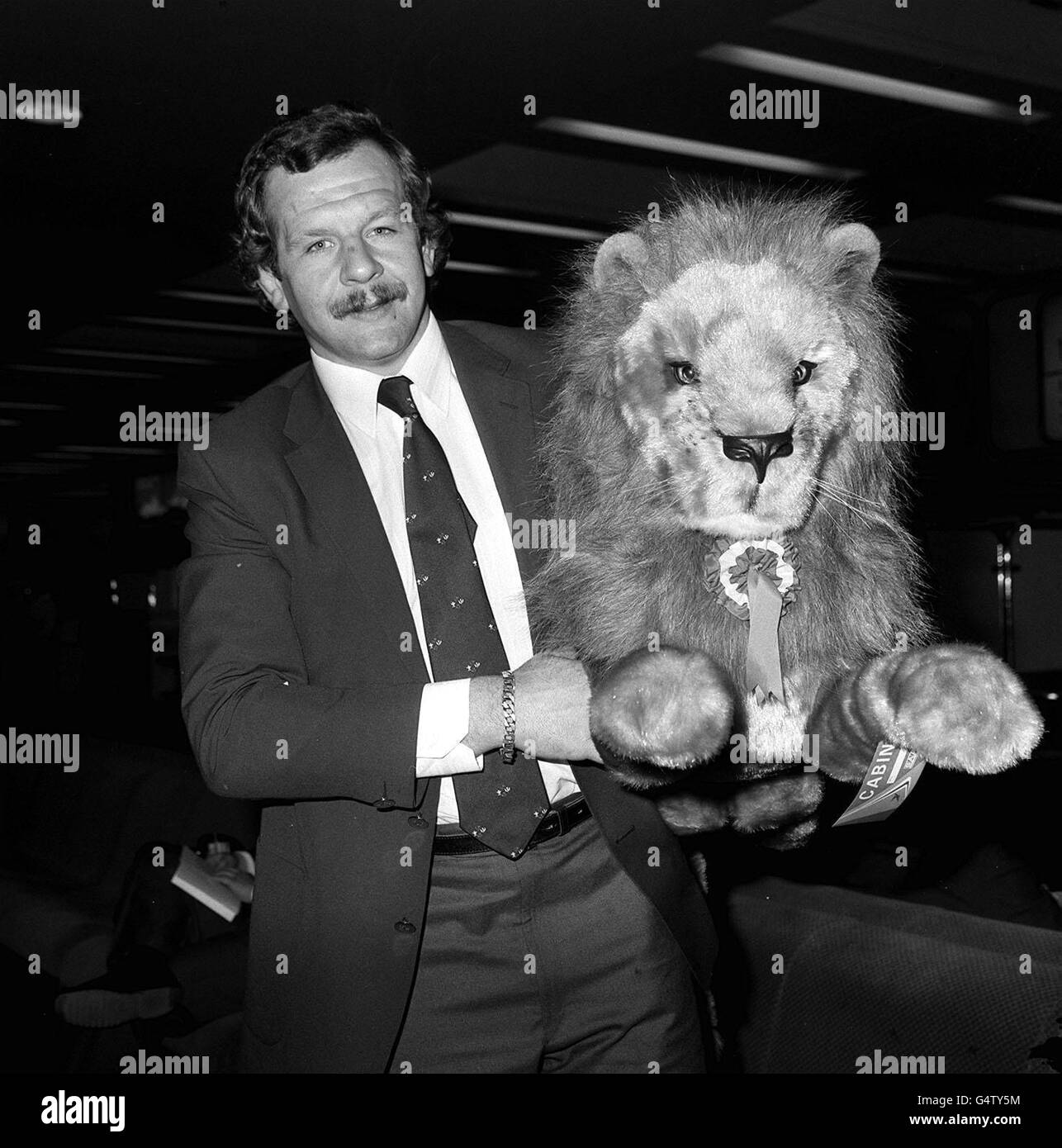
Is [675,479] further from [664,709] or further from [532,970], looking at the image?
[532,970]

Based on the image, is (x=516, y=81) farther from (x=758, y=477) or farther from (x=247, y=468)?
(x=758, y=477)

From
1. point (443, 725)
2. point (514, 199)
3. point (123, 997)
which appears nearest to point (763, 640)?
point (443, 725)

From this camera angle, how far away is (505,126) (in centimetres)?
368

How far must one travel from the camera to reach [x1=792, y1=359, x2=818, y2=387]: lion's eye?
3.35 feet

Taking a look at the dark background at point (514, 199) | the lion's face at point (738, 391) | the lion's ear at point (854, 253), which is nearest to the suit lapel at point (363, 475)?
the lion's face at point (738, 391)

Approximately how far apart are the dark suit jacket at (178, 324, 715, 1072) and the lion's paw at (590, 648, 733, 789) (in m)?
0.28

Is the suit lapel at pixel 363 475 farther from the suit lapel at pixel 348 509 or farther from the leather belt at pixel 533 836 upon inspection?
the leather belt at pixel 533 836

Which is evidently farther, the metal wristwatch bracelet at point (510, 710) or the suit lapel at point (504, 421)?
the suit lapel at point (504, 421)

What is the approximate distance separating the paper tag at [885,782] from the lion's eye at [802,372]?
0.34 meters

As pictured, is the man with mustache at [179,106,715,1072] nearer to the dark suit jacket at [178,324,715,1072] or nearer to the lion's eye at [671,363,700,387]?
the dark suit jacket at [178,324,715,1072]

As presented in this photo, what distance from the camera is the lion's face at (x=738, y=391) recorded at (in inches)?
38.8

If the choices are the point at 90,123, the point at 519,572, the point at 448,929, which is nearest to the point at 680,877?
the point at 448,929

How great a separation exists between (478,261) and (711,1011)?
387 centimetres

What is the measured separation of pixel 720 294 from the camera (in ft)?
3.35
